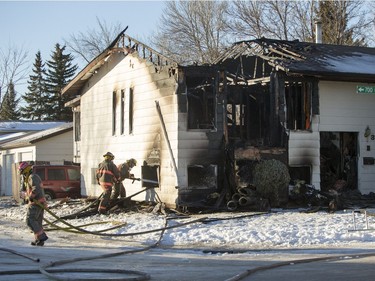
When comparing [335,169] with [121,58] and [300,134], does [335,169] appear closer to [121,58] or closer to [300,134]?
[300,134]

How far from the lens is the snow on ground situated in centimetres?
1366

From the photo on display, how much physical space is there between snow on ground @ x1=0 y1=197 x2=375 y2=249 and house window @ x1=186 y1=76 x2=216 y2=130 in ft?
10.1

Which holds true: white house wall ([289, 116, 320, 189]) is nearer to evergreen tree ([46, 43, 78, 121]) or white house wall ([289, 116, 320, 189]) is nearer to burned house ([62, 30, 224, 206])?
burned house ([62, 30, 224, 206])

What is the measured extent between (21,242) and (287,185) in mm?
8049

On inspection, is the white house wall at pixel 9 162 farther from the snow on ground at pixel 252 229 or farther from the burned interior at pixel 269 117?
the snow on ground at pixel 252 229

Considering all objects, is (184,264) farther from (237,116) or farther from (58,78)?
(58,78)

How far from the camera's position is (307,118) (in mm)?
20812

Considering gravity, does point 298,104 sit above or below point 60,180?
above

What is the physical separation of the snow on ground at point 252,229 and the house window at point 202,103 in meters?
3.09

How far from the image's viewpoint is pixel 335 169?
22672mm

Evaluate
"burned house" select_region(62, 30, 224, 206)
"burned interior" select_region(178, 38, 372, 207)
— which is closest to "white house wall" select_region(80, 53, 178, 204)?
"burned house" select_region(62, 30, 224, 206)

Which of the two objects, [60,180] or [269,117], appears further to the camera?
[60,180]

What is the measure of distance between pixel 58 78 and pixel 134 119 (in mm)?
49151

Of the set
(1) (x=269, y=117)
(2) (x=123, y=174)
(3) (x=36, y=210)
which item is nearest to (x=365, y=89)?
(1) (x=269, y=117)
